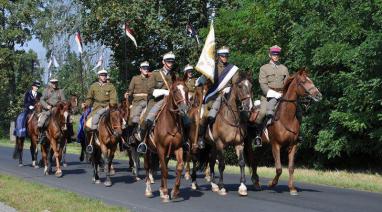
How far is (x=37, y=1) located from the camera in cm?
5953

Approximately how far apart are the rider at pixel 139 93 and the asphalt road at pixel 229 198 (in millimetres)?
1772

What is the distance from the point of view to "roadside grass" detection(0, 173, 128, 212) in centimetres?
1155

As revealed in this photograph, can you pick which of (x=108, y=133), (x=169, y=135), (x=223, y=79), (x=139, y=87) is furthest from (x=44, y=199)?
(x=223, y=79)

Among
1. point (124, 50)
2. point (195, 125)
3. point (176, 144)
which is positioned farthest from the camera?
point (124, 50)

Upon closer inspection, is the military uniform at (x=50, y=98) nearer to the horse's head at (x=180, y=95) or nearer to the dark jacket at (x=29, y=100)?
the dark jacket at (x=29, y=100)

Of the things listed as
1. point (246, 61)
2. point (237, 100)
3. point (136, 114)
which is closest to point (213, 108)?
point (237, 100)

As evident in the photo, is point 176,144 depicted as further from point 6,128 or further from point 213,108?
point 6,128

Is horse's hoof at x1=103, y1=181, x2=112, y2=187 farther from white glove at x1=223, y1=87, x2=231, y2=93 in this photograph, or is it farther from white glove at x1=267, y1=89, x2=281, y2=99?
white glove at x1=267, y1=89, x2=281, y2=99

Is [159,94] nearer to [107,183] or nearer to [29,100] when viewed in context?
[107,183]

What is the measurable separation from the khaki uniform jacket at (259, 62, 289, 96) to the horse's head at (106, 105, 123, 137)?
3891mm

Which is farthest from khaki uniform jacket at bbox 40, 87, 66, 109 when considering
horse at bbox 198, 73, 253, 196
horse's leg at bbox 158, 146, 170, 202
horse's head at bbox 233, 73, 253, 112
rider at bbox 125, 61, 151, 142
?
horse's head at bbox 233, 73, 253, 112

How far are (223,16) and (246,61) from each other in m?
4.49

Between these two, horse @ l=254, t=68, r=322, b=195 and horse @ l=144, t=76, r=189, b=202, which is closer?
horse @ l=144, t=76, r=189, b=202

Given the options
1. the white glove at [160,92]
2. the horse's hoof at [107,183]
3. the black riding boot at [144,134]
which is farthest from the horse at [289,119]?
the horse's hoof at [107,183]
